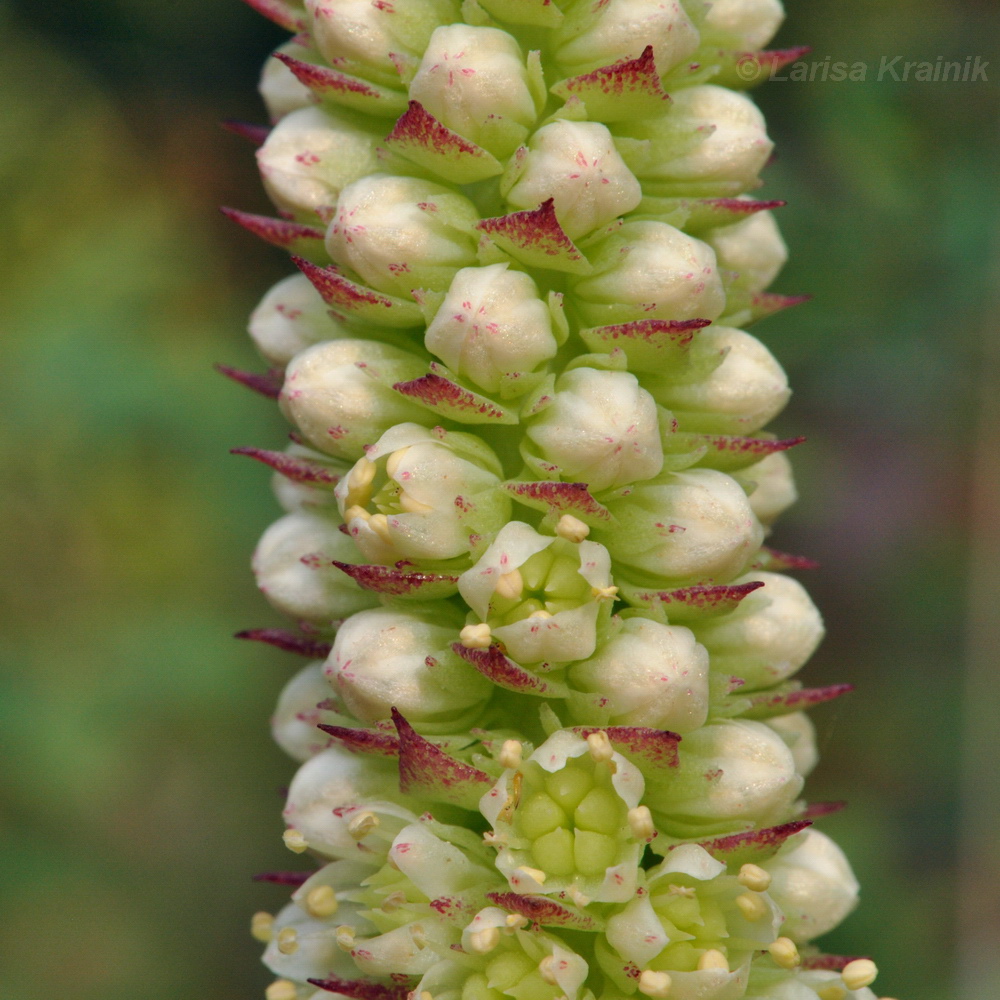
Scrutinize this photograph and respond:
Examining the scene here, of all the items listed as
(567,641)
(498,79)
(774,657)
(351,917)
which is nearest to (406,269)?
(498,79)

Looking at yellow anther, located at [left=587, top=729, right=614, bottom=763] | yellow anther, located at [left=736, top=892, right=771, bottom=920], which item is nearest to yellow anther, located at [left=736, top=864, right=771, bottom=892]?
yellow anther, located at [left=736, top=892, right=771, bottom=920]

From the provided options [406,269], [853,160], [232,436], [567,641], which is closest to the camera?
[567,641]

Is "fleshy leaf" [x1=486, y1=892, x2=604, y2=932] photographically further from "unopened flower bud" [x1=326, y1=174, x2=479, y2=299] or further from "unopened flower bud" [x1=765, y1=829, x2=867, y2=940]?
"unopened flower bud" [x1=326, y1=174, x2=479, y2=299]

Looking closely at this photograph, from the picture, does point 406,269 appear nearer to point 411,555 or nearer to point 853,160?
point 411,555

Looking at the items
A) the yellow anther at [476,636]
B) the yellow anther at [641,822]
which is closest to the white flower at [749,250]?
the yellow anther at [476,636]

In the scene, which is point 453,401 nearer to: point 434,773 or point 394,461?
point 394,461
